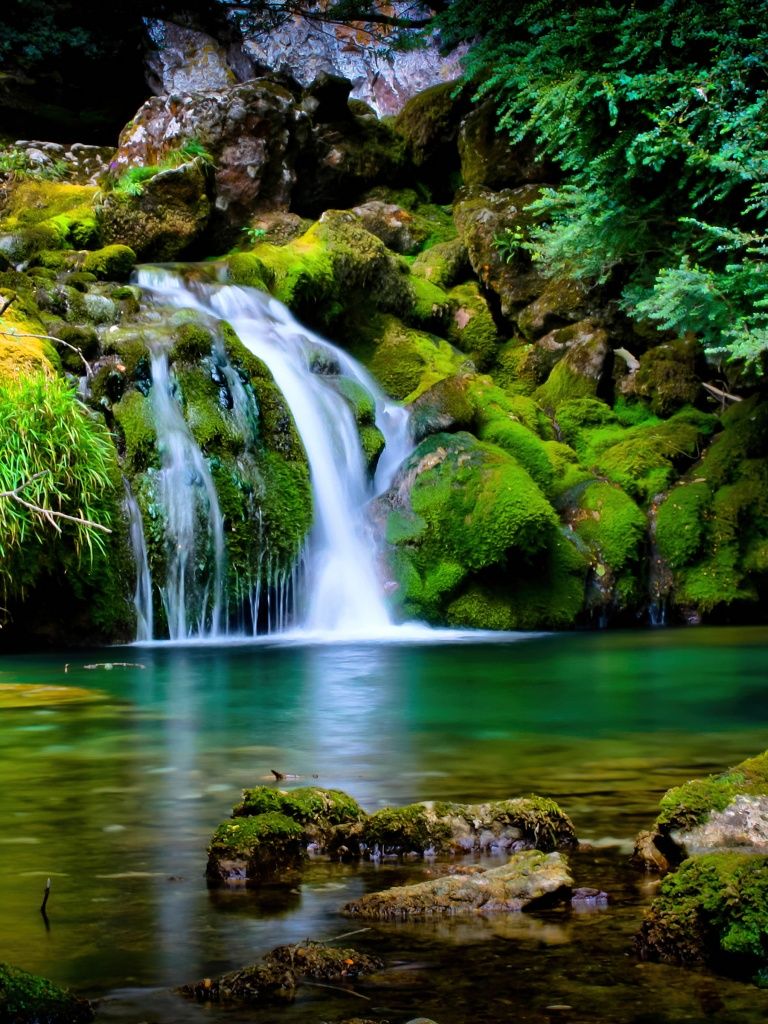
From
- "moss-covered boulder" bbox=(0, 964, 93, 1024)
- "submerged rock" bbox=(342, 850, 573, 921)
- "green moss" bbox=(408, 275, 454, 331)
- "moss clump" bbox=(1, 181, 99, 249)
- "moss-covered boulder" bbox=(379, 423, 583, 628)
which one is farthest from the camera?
"green moss" bbox=(408, 275, 454, 331)

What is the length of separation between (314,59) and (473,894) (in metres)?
24.3

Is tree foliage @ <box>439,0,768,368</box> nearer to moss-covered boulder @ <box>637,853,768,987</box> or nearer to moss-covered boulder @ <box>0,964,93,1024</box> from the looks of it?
moss-covered boulder @ <box>637,853,768,987</box>

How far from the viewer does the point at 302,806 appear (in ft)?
12.3

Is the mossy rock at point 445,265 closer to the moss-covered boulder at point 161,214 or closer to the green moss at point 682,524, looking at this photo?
the moss-covered boulder at point 161,214

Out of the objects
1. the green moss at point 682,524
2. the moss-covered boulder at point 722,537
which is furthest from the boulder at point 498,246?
the green moss at point 682,524

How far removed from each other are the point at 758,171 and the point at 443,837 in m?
9.42

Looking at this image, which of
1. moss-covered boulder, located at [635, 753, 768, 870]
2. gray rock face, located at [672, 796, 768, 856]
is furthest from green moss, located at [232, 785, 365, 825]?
gray rock face, located at [672, 796, 768, 856]

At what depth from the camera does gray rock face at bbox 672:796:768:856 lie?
11.0 ft

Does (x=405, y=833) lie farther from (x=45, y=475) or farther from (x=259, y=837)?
(x=45, y=475)

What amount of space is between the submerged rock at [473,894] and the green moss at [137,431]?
31.0 feet

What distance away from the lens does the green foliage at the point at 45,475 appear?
10016mm

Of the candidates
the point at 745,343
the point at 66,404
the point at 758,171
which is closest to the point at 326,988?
the point at 66,404

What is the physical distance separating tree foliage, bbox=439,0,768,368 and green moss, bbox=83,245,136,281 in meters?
5.09

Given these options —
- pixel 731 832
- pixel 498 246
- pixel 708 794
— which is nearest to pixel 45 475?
pixel 708 794
